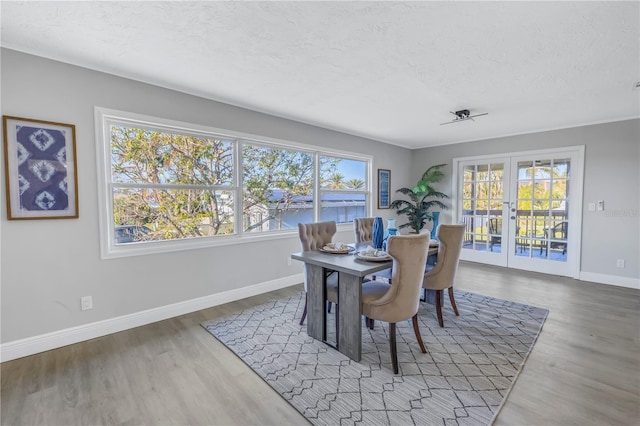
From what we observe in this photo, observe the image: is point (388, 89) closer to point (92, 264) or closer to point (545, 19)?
point (545, 19)

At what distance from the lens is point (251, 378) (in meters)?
2.01

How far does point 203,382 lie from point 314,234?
5.34 feet

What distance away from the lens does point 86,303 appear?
2.51 meters

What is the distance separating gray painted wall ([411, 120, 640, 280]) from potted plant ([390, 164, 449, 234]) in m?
1.84

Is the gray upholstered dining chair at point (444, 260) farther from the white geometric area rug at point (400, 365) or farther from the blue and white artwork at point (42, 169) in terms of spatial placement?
the blue and white artwork at point (42, 169)

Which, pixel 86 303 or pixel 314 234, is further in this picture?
pixel 314 234

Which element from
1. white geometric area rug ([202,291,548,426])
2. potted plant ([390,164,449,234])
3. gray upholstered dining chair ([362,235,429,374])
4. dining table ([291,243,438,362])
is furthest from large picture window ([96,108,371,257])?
potted plant ([390,164,449,234])

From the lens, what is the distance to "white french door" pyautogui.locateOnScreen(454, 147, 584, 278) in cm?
449

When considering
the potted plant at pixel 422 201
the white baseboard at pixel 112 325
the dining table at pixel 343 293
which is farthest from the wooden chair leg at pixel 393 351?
the potted plant at pixel 422 201

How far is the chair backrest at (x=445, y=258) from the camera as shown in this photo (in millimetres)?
2723

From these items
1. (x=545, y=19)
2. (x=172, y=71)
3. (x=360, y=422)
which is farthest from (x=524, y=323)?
(x=172, y=71)

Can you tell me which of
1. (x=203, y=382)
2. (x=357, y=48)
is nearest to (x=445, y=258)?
(x=357, y=48)

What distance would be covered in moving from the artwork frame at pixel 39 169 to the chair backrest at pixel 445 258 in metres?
3.14

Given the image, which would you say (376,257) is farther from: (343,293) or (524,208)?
(524,208)
